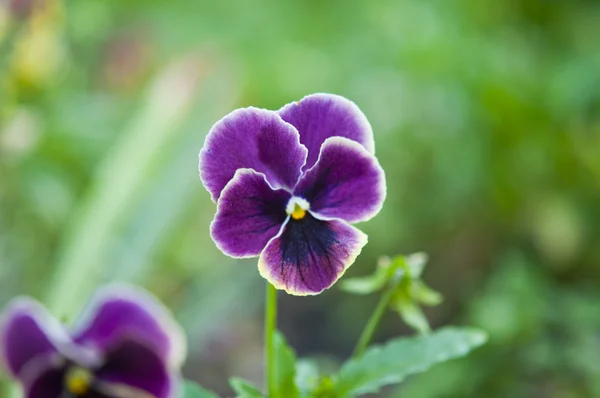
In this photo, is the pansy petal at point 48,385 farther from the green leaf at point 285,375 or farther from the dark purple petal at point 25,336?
the green leaf at point 285,375

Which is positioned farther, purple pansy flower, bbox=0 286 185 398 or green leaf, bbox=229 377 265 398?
purple pansy flower, bbox=0 286 185 398

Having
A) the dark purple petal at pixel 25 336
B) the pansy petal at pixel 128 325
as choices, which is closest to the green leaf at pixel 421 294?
the pansy petal at pixel 128 325

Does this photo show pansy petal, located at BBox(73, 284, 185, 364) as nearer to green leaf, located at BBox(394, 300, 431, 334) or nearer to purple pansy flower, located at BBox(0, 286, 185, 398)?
purple pansy flower, located at BBox(0, 286, 185, 398)

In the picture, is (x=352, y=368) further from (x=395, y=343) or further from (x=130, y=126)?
(x=130, y=126)

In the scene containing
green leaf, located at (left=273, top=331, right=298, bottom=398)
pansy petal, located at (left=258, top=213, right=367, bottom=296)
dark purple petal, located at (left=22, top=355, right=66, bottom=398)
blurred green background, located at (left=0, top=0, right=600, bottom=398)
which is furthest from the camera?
blurred green background, located at (left=0, top=0, right=600, bottom=398)

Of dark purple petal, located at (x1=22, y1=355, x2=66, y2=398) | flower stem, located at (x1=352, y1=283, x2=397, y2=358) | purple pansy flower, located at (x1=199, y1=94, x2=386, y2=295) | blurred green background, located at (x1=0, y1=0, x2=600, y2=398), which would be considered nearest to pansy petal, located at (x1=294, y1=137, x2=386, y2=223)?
purple pansy flower, located at (x1=199, y1=94, x2=386, y2=295)

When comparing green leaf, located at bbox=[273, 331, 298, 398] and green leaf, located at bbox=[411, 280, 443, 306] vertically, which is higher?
green leaf, located at bbox=[411, 280, 443, 306]

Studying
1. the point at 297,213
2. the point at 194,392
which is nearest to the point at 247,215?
the point at 297,213
